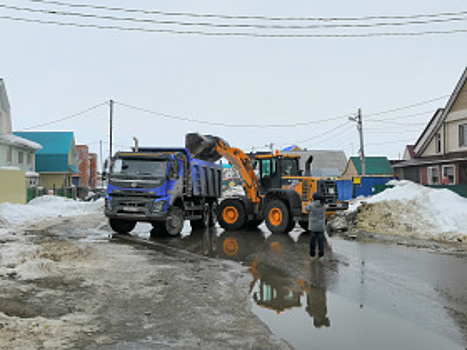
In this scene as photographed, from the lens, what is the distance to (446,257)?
36.3ft

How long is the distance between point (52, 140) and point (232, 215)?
38.2 m

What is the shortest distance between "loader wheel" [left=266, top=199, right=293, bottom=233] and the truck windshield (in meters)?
4.18

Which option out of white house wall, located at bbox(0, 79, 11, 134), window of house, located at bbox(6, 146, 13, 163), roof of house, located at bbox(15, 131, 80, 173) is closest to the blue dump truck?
window of house, located at bbox(6, 146, 13, 163)

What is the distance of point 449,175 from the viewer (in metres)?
27.7

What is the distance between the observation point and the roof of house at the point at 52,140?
47781 millimetres

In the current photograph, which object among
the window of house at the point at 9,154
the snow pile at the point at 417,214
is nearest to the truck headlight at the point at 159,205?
the snow pile at the point at 417,214

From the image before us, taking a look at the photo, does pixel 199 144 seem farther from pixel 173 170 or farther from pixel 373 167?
pixel 373 167

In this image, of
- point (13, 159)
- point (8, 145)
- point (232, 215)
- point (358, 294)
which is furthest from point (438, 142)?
point (13, 159)

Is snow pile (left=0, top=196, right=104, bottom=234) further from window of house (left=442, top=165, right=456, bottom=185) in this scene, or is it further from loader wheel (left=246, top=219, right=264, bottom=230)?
window of house (left=442, top=165, right=456, bottom=185)

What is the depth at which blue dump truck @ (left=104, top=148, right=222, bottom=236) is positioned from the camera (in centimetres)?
1456

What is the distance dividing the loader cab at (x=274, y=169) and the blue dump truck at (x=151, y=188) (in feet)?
8.85

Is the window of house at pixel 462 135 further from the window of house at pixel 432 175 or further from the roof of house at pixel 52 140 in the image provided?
the roof of house at pixel 52 140

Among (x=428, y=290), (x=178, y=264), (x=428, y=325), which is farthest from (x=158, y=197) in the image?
(x=428, y=325)

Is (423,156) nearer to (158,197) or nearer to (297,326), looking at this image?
(158,197)
